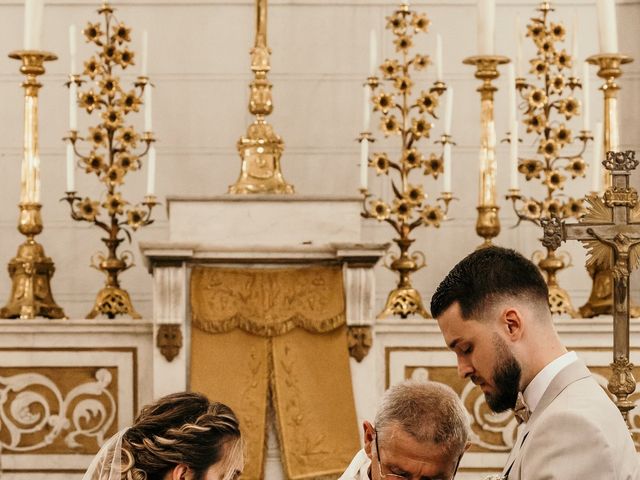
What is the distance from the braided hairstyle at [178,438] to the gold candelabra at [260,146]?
13.3 feet

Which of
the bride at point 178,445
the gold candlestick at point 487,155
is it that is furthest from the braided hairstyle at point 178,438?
the gold candlestick at point 487,155

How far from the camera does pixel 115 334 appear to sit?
260 inches

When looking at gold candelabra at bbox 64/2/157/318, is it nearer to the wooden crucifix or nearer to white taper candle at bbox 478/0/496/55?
white taper candle at bbox 478/0/496/55

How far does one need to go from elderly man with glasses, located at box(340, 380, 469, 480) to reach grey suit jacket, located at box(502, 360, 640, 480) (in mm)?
324

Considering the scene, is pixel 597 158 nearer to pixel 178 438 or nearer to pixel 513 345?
pixel 513 345

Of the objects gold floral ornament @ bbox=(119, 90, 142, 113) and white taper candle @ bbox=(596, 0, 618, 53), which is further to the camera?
gold floral ornament @ bbox=(119, 90, 142, 113)

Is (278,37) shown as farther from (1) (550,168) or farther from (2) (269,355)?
(2) (269,355)

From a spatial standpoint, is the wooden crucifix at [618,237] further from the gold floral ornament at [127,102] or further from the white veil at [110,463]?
the gold floral ornament at [127,102]

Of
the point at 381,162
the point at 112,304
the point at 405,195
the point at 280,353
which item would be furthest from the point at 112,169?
the point at 280,353

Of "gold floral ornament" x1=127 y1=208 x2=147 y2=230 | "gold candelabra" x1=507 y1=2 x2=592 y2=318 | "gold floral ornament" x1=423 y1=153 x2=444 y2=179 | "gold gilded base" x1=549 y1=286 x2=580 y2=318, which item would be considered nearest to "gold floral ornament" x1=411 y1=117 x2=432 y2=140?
"gold floral ornament" x1=423 y1=153 x2=444 y2=179

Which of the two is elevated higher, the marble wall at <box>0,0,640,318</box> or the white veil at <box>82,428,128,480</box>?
the marble wall at <box>0,0,640,318</box>

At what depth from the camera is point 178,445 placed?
300 cm

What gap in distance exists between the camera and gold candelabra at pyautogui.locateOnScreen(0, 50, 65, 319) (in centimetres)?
716

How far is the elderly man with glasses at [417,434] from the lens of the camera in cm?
344
